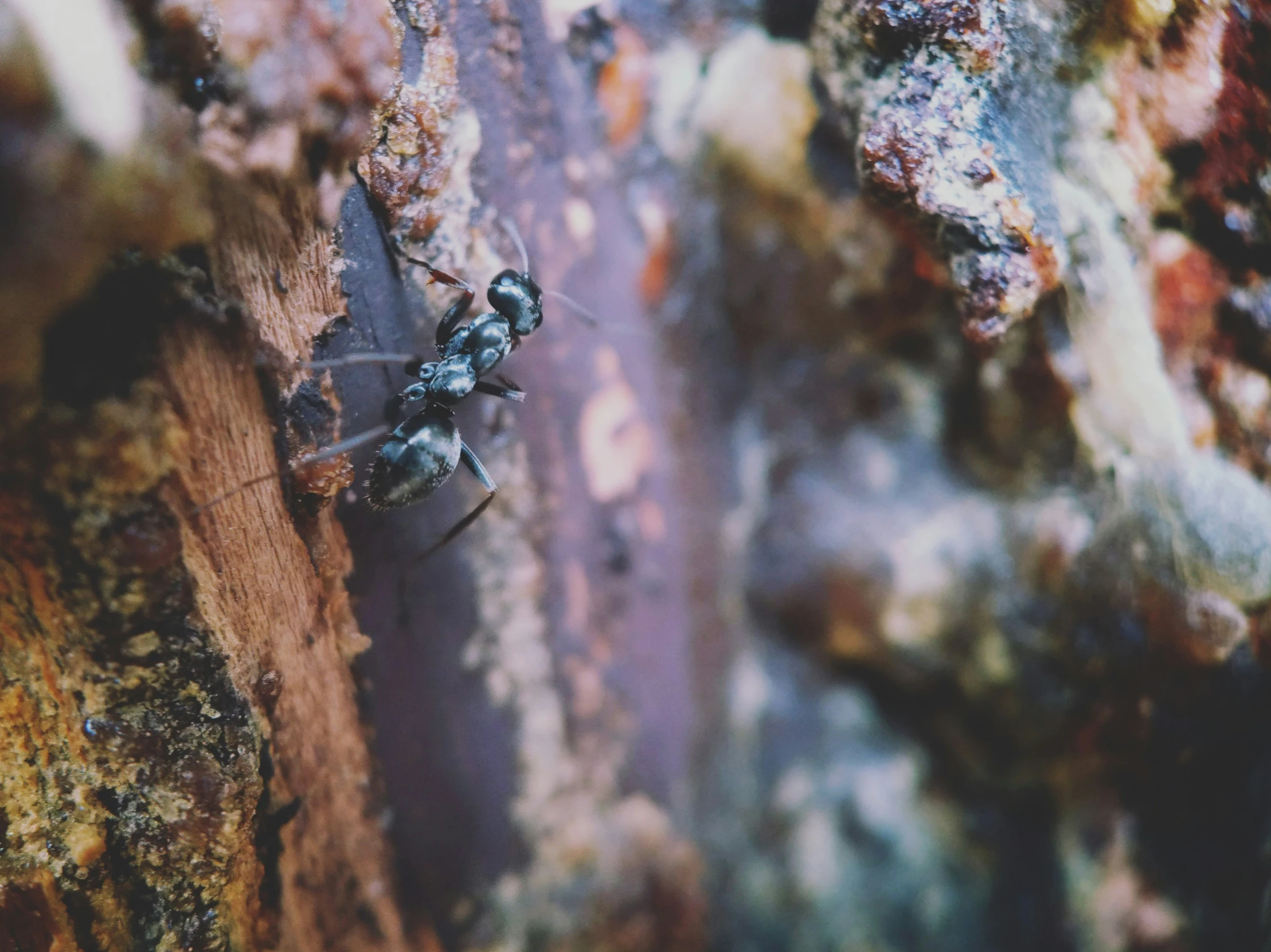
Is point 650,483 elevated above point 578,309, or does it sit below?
below

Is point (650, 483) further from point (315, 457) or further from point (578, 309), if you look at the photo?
point (315, 457)

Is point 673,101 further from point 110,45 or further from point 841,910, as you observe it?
point 841,910

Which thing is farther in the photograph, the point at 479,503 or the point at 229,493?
the point at 479,503

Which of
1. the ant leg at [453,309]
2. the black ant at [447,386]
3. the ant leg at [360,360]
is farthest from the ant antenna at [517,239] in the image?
the ant leg at [360,360]


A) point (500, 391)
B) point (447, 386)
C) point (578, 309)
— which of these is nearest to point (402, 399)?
point (447, 386)

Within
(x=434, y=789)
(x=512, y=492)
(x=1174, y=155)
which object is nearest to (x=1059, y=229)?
(x=1174, y=155)

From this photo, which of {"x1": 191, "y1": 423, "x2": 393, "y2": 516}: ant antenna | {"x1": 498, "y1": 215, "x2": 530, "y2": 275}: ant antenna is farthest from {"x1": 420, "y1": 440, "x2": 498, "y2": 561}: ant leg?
{"x1": 498, "y1": 215, "x2": 530, "y2": 275}: ant antenna
